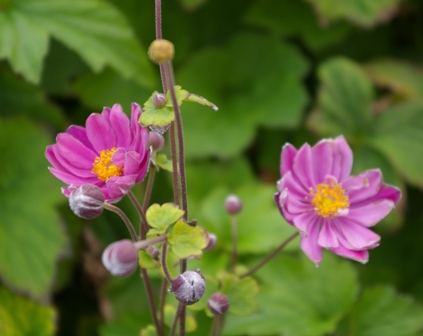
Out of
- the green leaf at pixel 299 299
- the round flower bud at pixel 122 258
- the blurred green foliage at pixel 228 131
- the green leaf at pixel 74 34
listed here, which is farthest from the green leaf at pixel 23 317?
the round flower bud at pixel 122 258

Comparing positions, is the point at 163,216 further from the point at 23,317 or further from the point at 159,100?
the point at 23,317

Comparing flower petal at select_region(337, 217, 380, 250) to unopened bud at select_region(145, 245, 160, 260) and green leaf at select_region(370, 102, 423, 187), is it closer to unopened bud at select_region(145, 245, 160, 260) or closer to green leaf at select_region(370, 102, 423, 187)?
unopened bud at select_region(145, 245, 160, 260)

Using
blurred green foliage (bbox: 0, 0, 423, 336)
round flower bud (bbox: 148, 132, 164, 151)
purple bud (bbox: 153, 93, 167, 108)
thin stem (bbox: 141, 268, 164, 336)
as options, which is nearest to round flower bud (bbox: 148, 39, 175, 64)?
purple bud (bbox: 153, 93, 167, 108)

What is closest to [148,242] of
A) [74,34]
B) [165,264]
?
[165,264]

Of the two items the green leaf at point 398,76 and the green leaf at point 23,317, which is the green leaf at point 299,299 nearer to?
the green leaf at point 23,317

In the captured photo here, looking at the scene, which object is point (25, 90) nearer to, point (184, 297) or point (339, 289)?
point (339, 289)

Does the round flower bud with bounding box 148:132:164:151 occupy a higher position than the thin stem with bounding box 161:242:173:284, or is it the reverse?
the round flower bud with bounding box 148:132:164:151
